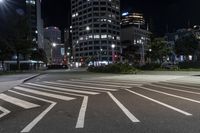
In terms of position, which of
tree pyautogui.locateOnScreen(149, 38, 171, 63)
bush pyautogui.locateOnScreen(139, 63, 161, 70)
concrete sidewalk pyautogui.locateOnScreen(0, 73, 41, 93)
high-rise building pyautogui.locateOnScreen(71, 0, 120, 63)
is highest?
high-rise building pyautogui.locateOnScreen(71, 0, 120, 63)

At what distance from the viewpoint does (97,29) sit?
168 m

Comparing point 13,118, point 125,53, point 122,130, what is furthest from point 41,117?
point 125,53

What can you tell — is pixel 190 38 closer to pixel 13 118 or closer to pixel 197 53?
pixel 197 53

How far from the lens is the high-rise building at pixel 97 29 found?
167m

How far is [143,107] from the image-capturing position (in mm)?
11141

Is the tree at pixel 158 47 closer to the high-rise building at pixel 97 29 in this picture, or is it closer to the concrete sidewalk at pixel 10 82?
the concrete sidewalk at pixel 10 82

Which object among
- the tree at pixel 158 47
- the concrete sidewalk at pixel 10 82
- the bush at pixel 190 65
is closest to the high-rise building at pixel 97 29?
the tree at pixel 158 47

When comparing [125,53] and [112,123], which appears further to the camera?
[125,53]

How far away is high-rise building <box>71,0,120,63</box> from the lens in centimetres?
16688

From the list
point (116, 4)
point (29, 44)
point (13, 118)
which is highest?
point (116, 4)

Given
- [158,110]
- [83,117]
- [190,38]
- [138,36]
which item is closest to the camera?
[83,117]

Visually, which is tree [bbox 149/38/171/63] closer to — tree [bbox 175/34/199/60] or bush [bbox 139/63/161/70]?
tree [bbox 175/34/199/60]

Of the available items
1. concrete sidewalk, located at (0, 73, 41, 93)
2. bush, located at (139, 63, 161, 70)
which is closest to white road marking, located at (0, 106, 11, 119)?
concrete sidewalk, located at (0, 73, 41, 93)

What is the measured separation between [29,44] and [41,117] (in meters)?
64.1
